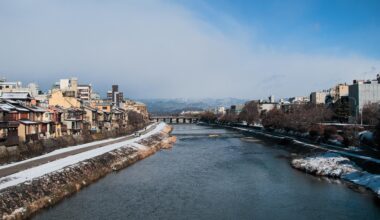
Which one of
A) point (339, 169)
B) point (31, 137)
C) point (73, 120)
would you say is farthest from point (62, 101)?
point (339, 169)

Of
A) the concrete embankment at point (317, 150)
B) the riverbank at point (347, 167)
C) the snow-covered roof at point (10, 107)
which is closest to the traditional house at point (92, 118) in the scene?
the snow-covered roof at point (10, 107)

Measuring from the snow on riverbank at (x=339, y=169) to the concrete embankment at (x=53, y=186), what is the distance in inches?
588

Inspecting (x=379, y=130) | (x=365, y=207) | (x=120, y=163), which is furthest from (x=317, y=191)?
(x=120, y=163)

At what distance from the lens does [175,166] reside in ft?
114

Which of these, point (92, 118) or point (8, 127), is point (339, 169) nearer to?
point (8, 127)

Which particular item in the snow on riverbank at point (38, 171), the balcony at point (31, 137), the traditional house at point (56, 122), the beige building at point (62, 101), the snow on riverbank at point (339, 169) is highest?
the beige building at point (62, 101)

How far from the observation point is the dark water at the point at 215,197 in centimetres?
1917

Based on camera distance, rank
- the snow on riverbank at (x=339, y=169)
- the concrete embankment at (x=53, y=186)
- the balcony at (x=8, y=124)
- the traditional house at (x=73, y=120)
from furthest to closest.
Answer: the traditional house at (x=73, y=120) < the balcony at (x=8, y=124) < the snow on riverbank at (x=339, y=169) < the concrete embankment at (x=53, y=186)

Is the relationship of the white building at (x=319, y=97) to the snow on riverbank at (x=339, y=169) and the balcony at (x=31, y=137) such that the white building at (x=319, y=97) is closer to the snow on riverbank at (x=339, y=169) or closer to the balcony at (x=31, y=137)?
the snow on riverbank at (x=339, y=169)

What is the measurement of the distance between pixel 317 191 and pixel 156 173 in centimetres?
1199

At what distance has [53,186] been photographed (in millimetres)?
22328

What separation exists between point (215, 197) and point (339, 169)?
11.4 meters

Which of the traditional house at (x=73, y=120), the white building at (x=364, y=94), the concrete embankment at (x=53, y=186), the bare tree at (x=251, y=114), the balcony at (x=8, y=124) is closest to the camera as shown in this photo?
the concrete embankment at (x=53, y=186)

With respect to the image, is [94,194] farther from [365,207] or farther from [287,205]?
[365,207]
